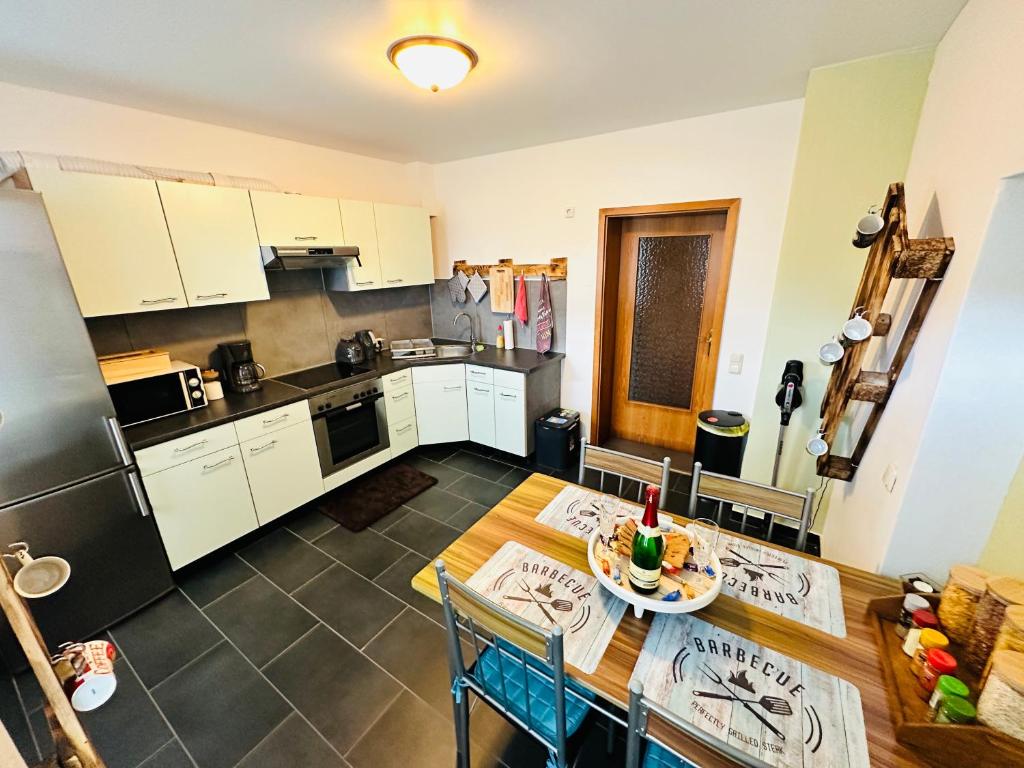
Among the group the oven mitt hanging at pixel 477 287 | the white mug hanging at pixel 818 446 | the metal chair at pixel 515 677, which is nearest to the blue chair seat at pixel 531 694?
the metal chair at pixel 515 677

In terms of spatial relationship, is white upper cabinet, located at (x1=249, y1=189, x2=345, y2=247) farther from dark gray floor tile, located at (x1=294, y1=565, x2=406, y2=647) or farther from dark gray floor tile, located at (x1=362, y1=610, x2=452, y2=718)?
dark gray floor tile, located at (x1=362, y1=610, x2=452, y2=718)

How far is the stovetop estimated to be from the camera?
2.88 meters

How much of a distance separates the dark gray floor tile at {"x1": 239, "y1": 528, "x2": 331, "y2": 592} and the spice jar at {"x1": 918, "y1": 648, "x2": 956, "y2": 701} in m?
2.53

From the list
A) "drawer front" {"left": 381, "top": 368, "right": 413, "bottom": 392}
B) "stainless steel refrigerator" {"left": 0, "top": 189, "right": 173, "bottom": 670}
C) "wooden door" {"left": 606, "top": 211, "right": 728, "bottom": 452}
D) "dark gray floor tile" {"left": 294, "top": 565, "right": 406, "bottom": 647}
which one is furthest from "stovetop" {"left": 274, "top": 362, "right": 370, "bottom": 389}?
"wooden door" {"left": 606, "top": 211, "right": 728, "bottom": 452}

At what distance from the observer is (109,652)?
2.29 ft

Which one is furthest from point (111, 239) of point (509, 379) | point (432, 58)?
point (509, 379)

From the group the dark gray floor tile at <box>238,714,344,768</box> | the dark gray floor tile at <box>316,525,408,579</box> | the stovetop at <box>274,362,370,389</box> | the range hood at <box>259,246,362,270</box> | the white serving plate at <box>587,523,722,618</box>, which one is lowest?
the dark gray floor tile at <box>238,714,344,768</box>

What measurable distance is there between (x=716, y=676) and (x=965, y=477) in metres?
0.94

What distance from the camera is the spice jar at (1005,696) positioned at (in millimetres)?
792

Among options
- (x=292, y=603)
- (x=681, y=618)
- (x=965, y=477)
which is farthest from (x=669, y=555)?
(x=292, y=603)

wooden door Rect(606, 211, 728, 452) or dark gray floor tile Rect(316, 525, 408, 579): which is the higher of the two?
wooden door Rect(606, 211, 728, 452)

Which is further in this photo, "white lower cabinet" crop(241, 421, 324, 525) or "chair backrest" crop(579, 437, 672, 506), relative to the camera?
"white lower cabinet" crop(241, 421, 324, 525)

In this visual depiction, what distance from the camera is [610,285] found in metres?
3.31

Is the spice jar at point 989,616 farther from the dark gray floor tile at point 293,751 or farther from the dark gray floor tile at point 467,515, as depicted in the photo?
the dark gray floor tile at point 467,515
